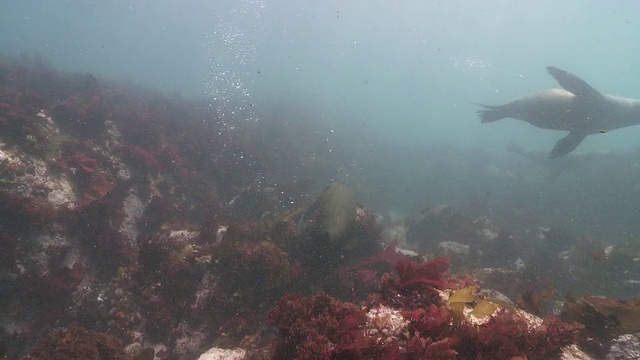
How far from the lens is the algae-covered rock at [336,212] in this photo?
21.7 feet

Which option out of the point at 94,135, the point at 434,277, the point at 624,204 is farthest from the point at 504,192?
the point at 94,135

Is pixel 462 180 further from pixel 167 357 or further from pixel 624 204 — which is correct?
pixel 167 357

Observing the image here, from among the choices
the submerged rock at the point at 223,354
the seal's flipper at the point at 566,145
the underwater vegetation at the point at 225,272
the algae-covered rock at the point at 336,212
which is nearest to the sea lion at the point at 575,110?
the seal's flipper at the point at 566,145

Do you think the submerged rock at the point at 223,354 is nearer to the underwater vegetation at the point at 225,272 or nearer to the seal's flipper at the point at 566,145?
the underwater vegetation at the point at 225,272

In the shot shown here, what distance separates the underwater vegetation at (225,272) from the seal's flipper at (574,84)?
16.5 feet

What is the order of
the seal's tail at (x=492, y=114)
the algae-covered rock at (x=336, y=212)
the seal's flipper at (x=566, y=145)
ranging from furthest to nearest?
the seal's tail at (x=492, y=114) < the seal's flipper at (x=566, y=145) < the algae-covered rock at (x=336, y=212)

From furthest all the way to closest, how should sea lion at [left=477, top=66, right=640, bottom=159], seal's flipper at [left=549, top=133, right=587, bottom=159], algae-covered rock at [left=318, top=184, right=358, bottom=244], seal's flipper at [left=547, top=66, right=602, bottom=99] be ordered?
1. seal's flipper at [left=549, top=133, right=587, bottom=159]
2. sea lion at [left=477, top=66, right=640, bottom=159]
3. seal's flipper at [left=547, top=66, right=602, bottom=99]
4. algae-covered rock at [left=318, top=184, right=358, bottom=244]

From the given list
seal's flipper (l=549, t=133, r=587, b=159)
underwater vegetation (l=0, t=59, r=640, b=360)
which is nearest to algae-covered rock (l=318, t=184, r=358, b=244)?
underwater vegetation (l=0, t=59, r=640, b=360)

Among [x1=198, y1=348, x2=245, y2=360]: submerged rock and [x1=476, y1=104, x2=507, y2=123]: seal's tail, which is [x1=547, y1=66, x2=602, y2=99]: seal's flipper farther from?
[x1=198, y1=348, x2=245, y2=360]: submerged rock

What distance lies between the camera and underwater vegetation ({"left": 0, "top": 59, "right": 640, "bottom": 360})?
9.87 ft

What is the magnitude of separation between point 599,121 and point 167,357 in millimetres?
15870

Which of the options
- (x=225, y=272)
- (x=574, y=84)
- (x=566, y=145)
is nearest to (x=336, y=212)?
(x=225, y=272)

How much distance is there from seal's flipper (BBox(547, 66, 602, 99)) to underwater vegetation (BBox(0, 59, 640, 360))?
5.02 metres

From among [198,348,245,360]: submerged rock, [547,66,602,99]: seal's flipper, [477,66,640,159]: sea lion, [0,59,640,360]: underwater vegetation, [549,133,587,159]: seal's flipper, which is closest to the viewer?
[0,59,640,360]: underwater vegetation
